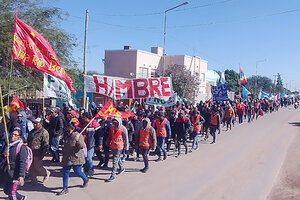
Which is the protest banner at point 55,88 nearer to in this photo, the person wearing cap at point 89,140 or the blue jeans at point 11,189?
the person wearing cap at point 89,140

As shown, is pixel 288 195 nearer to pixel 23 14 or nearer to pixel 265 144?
pixel 265 144

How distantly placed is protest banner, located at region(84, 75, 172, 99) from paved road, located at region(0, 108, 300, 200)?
267cm

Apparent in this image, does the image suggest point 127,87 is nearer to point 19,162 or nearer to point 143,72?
point 19,162

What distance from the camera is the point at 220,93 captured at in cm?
2095

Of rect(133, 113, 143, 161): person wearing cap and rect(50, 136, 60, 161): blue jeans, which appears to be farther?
rect(133, 113, 143, 161): person wearing cap

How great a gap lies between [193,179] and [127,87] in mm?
5086

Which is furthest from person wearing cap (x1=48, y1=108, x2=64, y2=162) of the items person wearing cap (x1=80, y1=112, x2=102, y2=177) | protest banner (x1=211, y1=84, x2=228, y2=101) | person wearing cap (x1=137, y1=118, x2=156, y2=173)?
protest banner (x1=211, y1=84, x2=228, y2=101)

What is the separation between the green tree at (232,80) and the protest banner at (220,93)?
46756 mm

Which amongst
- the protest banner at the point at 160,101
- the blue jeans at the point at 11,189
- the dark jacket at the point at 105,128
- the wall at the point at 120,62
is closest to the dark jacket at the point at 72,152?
the blue jeans at the point at 11,189

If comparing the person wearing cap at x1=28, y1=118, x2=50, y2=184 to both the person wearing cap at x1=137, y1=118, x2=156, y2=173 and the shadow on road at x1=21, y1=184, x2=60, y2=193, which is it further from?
the person wearing cap at x1=137, y1=118, x2=156, y2=173

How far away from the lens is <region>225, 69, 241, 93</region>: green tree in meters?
67.0

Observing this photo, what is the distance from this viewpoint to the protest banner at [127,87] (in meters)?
12.1

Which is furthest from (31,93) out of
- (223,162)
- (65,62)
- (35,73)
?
(223,162)

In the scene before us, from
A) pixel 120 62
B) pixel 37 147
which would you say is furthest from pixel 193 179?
pixel 120 62
